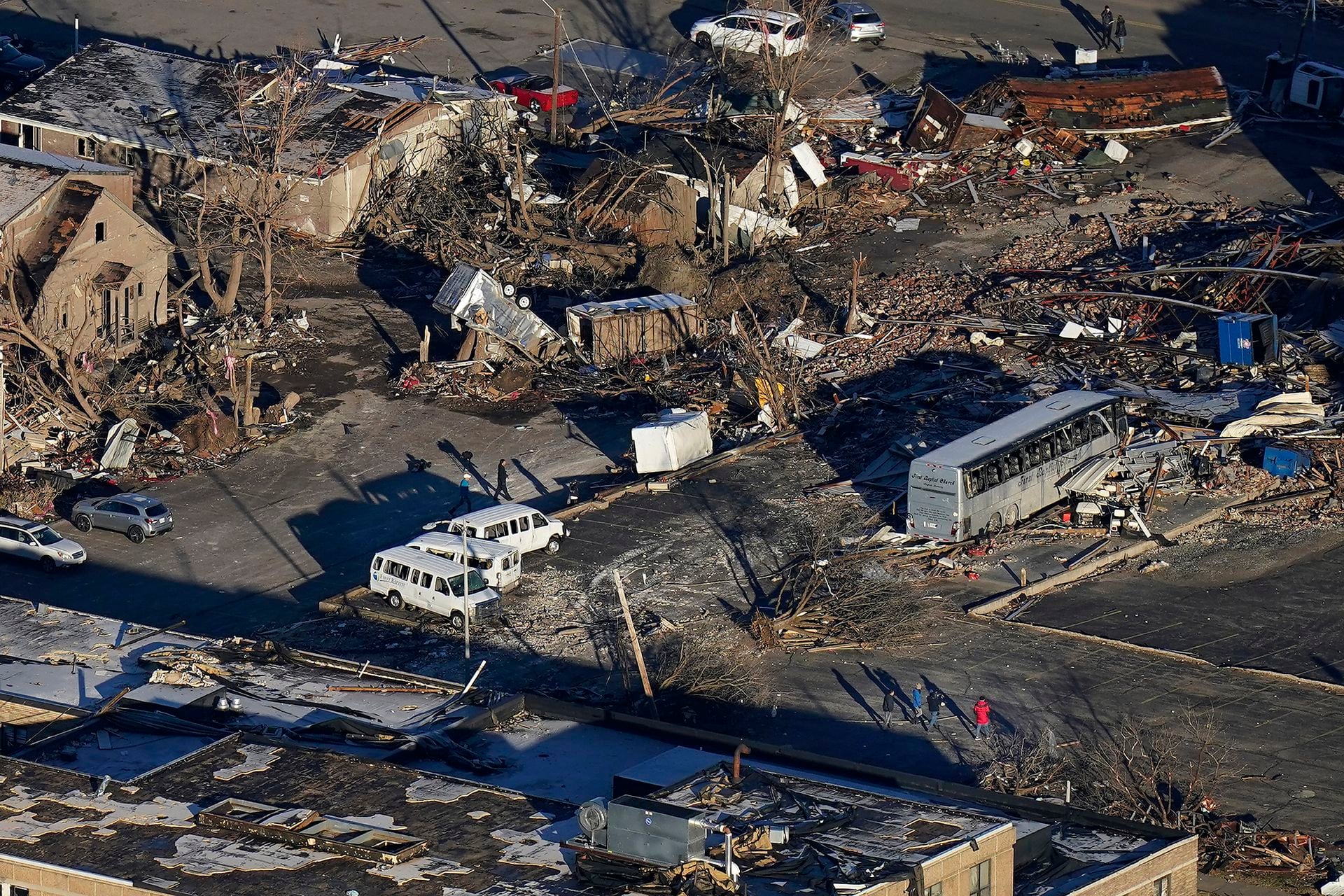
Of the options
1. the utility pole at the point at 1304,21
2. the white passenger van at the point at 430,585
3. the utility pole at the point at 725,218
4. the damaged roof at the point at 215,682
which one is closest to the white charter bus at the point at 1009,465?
the white passenger van at the point at 430,585

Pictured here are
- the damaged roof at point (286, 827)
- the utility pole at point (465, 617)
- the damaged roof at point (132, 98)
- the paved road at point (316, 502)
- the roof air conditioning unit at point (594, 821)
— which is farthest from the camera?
the damaged roof at point (132, 98)

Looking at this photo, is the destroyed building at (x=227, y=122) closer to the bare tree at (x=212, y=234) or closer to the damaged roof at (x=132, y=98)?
the damaged roof at (x=132, y=98)

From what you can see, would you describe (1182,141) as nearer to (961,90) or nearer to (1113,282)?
(961,90)

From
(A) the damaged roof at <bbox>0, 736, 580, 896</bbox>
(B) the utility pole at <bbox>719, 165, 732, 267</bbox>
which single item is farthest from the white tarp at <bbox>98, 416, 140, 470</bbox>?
(A) the damaged roof at <bbox>0, 736, 580, 896</bbox>

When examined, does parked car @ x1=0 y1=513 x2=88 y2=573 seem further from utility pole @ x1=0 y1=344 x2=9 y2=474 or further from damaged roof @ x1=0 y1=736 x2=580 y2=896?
damaged roof @ x1=0 y1=736 x2=580 y2=896

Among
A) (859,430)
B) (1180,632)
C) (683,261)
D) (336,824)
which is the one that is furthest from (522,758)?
(683,261)

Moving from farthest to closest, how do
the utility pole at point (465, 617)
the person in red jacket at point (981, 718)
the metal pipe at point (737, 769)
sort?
the utility pole at point (465, 617) → the person in red jacket at point (981, 718) → the metal pipe at point (737, 769)

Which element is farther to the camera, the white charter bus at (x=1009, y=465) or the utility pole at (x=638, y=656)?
the white charter bus at (x=1009, y=465)
